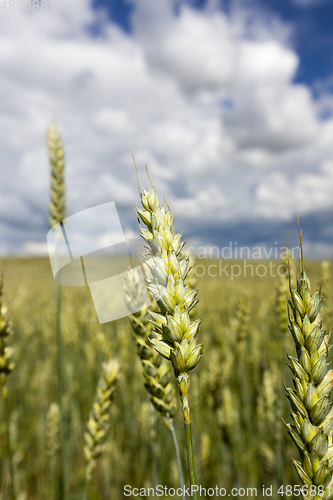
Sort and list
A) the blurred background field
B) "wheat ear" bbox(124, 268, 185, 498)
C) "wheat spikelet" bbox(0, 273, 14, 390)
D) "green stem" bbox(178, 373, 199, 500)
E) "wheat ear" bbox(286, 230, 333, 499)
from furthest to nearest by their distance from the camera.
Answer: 1. the blurred background field
2. "wheat spikelet" bbox(0, 273, 14, 390)
3. "wheat ear" bbox(124, 268, 185, 498)
4. "wheat ear" bbox(286, 230, 333, 499)
5. "green stem" bbox(178, 373, 199, 500)

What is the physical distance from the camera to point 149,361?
3.93 ft

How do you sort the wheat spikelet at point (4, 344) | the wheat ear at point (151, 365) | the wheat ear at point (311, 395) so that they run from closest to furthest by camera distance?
the wheat ear at point (311, 395)
the wheat ear at point (151, 365)
the wheat spikelet at point (4, 344)

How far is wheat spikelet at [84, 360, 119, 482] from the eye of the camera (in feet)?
5.39

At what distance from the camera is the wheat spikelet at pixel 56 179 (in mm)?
2094

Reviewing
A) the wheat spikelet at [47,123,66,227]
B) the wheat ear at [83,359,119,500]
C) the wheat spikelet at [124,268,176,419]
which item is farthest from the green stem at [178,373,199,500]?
the wheat spikelet at [47,123,66,227]

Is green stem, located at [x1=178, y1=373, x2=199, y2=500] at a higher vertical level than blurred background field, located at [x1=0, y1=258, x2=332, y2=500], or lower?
higher

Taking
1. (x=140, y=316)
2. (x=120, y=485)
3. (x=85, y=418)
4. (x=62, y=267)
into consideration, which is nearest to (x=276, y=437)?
(x=120, y=485)

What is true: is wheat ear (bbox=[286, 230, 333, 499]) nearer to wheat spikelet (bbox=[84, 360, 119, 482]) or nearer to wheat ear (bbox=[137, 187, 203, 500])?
wheat ear (bbox=[137, 187, 203, 500])

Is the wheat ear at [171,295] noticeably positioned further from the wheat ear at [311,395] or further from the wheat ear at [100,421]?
the wheat ear at [100,421]

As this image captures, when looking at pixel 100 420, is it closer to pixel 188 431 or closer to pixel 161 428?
pixel 161 428

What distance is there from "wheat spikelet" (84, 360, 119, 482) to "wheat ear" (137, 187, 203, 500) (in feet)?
3.76

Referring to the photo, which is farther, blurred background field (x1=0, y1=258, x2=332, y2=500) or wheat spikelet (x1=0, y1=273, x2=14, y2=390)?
blurred background field (x1=0, y1=258, x2=332, y2=500)

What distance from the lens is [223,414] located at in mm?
2625

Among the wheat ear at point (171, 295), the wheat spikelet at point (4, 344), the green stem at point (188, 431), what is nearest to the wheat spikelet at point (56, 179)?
the wheat spikelet at point (4, 344)
